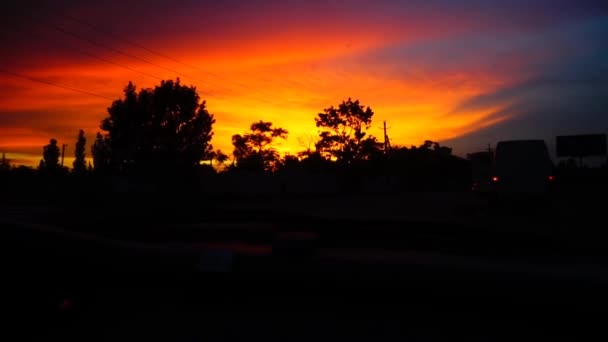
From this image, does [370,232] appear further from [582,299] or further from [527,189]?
[527,189]

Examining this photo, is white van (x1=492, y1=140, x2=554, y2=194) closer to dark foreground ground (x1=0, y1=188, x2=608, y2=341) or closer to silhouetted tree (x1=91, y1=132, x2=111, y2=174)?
dark foreground ground (x1=0, y1=188, x2=608, y2=341)

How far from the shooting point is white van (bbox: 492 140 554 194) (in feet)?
46.3

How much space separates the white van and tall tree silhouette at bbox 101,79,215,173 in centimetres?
2798

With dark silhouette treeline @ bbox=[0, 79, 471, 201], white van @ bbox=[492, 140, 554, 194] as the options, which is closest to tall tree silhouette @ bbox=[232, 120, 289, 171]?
dark silhouette treeline @ bbox=[0, 79, 471, 201]

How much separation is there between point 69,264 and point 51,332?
2.24 ft

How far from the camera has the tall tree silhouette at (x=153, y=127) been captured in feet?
127

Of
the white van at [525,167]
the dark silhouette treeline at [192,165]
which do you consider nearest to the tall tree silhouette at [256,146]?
the dark silhouette treeline at [192,165]

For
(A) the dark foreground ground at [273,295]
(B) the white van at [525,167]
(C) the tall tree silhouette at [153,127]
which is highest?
(C) the tall tree silhouette at [153,127]

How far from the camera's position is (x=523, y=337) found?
129 inches

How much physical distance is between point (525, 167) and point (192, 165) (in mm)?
22552

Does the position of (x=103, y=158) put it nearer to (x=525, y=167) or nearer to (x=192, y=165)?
(x=192, y=165)

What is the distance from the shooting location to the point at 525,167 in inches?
560

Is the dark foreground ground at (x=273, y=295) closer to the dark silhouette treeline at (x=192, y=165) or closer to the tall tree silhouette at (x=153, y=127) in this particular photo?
the dark silhouette treeline at (x=192, y=165)

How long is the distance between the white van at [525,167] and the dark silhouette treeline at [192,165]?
17.4 meters
